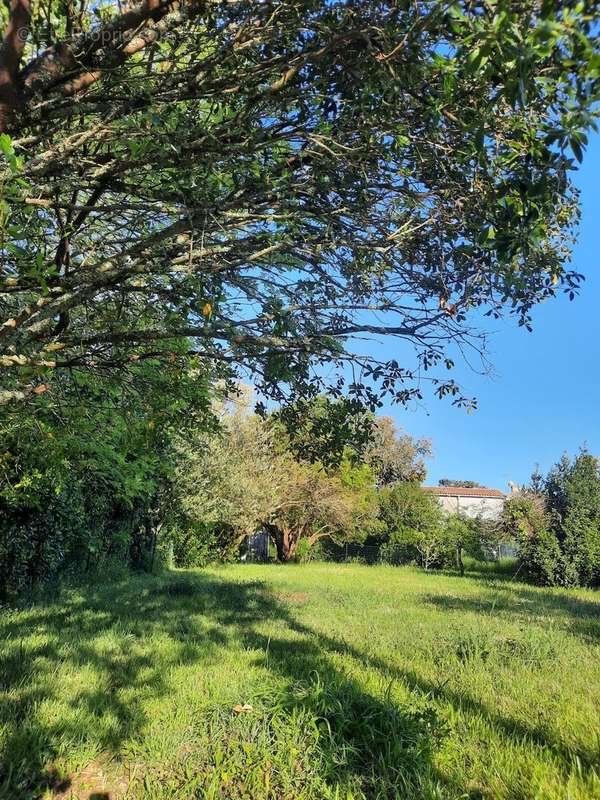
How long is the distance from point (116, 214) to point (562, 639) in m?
7.25

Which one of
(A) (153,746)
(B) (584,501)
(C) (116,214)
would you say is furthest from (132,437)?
(B) (584,501)

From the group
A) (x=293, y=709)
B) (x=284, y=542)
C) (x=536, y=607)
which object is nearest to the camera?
(x=293, y=709)

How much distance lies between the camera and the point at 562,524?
1638 cm

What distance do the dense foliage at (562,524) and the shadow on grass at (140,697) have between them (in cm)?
1168

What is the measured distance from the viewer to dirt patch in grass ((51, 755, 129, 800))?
9.65 feet

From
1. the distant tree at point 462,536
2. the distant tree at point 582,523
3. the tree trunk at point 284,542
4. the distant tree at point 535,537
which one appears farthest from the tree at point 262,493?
the distant tree at point 582,523

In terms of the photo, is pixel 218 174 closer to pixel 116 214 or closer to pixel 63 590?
pixel 116 214

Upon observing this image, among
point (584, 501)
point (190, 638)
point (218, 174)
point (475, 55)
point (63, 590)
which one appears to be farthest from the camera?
point (584, 501)

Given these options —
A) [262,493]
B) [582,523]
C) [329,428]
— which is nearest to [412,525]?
[262,493]

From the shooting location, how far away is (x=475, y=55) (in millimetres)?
1577

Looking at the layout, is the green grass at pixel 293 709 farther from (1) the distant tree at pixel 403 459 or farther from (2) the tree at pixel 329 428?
(1) the distant tree at pixel 403 459

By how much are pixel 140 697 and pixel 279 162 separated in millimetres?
4396

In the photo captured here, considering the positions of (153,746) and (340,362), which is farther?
(340,362)

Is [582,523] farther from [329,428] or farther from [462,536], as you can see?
[329,428]
